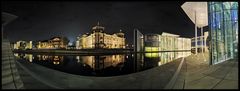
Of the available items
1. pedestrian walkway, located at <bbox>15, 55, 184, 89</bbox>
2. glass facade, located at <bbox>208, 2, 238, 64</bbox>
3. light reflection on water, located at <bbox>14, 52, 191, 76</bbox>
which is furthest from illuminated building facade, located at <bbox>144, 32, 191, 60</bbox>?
pedestrian walkway, located at <bbox>15, 55, 184, 89</bbox>

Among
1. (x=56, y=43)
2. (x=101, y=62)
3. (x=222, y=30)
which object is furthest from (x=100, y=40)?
(x=222, y=30)

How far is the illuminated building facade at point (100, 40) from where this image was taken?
103669 mm

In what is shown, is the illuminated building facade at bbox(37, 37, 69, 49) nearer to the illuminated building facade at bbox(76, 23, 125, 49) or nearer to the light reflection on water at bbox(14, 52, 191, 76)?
the illuminated building facade at bbox(76, 23, 125, 49)

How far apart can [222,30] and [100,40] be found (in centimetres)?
9328

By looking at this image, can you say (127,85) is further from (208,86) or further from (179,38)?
(179,38)

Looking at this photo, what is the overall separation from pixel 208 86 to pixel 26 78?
6194 mm

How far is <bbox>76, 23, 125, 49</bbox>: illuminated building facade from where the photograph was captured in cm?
10367

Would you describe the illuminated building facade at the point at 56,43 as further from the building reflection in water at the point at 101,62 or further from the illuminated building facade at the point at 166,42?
the building reflection in water at the point at 101,62

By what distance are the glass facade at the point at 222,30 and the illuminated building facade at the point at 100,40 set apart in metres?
89.3

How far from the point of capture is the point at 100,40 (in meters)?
105

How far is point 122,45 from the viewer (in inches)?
4946

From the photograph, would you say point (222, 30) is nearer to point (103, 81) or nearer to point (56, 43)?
point (103, 81)

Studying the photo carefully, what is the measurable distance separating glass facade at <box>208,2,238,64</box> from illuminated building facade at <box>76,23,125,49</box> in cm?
8933

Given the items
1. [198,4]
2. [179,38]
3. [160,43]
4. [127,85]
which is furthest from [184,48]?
[127,85]
